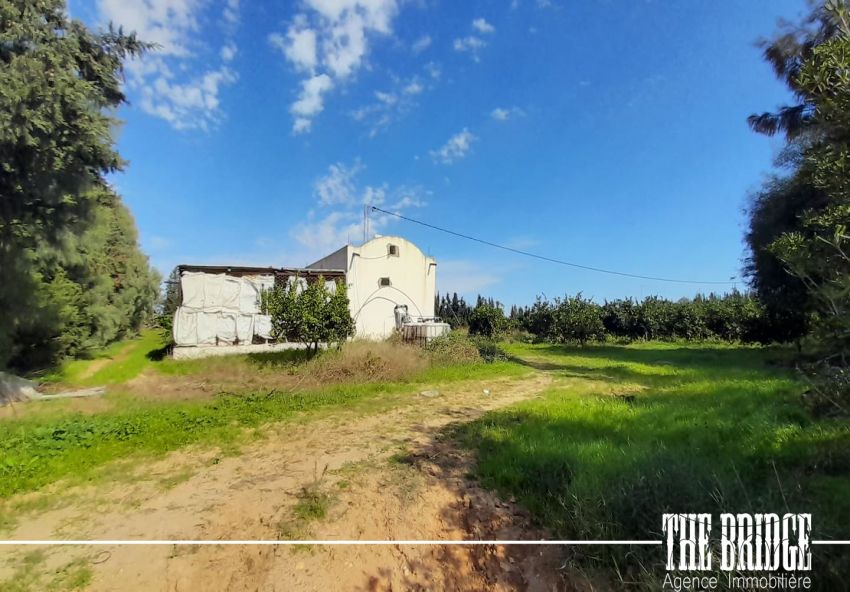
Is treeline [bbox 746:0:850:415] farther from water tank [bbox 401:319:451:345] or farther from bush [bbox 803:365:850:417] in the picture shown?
water tank [bbox 401:319:451:345]

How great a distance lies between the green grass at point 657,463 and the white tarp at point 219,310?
41.8 ft

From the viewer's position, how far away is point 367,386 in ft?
31.9

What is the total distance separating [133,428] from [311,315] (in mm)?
6095

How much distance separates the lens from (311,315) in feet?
39.1

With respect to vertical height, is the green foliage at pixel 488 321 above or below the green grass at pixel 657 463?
above

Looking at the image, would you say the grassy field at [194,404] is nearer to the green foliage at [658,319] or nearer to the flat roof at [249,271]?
the flat roof at [249,271]

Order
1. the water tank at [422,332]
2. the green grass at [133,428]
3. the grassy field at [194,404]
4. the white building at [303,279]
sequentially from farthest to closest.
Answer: the water tank at [422,332] → the white building at [303,279] → the grassy field at [194,404] → the green grass at [133,428]

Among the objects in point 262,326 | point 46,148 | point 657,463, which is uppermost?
point 46,148

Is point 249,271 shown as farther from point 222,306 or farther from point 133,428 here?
point 133,428

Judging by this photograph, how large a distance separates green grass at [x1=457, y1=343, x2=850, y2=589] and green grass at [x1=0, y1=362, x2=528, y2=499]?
138 inches

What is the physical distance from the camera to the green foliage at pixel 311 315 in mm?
11883

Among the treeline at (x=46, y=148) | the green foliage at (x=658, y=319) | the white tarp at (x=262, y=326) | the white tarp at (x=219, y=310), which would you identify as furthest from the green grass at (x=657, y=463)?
the green foliage at (x=658, y=319)

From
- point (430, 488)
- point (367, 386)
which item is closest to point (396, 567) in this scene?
point (430, 488)

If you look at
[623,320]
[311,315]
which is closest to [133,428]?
[311,315]
